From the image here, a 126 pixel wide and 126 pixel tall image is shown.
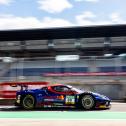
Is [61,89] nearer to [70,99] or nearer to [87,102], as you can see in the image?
[70,99]

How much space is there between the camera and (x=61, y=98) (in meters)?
14.9

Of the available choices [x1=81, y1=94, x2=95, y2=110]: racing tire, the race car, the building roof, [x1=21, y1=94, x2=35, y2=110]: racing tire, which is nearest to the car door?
the race car

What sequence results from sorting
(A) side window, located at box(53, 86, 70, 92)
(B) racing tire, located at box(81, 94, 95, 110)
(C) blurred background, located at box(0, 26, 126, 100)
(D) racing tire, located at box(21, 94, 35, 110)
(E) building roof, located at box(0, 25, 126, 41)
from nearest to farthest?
(B) racing tire, located at box(81, 94, 95, 110) < (A) side window, located at box(53, 86, 70, 92) < (D) racing tire, located at box(21, 94, 35, 110) < (C) blurred background, located at box(0, 26, 126, 100) < (E) building roof, located at box(0, 25, 126, 41)

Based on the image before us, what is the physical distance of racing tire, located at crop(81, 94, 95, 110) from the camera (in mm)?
14484

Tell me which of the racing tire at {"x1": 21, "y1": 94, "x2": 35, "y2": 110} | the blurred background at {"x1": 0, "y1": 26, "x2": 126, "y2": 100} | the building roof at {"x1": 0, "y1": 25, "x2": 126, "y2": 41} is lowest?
the racing tire at {"x1": 21, "y1": 94, "x2": 35, "y2": 110}

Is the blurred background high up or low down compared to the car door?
up

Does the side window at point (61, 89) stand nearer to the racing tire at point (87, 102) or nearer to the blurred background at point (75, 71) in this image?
the racing tire at point (87, 102)

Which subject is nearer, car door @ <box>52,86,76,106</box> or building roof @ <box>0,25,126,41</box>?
car door @ <box>52,86,76,106</box>

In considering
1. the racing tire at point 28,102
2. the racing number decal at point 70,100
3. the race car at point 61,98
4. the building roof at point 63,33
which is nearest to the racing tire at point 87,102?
the race car at point 61,98

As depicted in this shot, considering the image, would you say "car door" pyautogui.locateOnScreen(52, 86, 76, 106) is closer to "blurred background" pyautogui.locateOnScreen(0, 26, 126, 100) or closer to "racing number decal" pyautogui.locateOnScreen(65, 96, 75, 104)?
"racing number decal" pyautogui.locateOnScreen(65, 96, 75, 104)

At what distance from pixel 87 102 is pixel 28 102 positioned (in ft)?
8.36

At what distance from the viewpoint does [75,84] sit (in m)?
21.6

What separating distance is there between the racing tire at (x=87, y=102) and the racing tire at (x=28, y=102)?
7.04 feet

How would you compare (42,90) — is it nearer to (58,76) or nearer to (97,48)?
(58,76)
